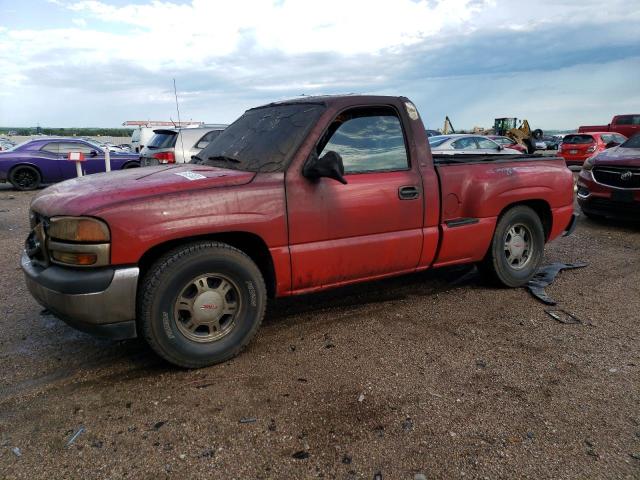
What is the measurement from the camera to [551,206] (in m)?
4.95

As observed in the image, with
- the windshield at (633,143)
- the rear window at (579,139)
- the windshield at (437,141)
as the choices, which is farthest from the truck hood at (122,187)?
the rear window at (579,139)

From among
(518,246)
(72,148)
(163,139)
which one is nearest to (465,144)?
(163,139)

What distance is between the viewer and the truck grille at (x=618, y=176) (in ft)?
24.1

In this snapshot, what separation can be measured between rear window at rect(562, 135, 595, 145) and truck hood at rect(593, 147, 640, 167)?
35.8 ft

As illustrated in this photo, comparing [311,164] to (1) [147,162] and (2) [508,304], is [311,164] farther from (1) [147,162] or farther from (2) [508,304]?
(1) [147,162]

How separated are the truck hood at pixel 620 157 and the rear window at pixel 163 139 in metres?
8.32

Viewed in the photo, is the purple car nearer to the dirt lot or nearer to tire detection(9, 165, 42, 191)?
tire detection(9, 165, 42, 191)

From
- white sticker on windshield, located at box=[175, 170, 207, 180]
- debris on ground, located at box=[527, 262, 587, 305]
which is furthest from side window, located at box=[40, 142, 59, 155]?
debris on ground, located at box=[527, 262, 587, 305]

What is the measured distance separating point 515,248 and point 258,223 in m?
2.84

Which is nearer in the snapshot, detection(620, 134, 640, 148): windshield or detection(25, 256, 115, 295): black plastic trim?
detection(25, 256, 115, 295): black plastic trim

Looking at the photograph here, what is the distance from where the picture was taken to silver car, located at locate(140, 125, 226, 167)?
10.3 meters

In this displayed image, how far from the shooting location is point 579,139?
1850cm

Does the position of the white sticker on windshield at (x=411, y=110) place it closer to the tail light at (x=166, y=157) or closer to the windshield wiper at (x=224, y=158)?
the windshield wiper at (x=224, y=158)

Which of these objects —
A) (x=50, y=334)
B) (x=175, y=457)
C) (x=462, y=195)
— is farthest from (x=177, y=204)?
(x=462, y=195)
